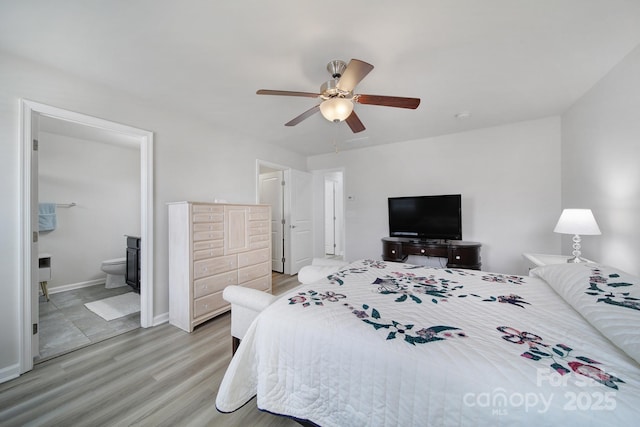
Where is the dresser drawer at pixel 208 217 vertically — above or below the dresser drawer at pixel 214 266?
above

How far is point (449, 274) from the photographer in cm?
195

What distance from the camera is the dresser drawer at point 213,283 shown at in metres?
2.53

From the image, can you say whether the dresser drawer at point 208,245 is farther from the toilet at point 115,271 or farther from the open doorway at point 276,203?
the toilet at point 115,271

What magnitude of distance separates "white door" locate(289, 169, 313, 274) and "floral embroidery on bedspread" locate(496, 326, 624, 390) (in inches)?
149

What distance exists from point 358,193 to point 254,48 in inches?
124

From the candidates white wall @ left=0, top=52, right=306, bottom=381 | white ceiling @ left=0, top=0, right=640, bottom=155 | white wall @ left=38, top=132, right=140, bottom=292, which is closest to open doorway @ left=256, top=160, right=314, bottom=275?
white wall @ left=0, top=52, right=306, bottom=381

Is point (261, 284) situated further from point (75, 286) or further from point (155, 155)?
point (75, 286)

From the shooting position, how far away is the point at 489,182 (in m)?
3.46

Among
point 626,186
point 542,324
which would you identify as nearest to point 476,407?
point 542,324

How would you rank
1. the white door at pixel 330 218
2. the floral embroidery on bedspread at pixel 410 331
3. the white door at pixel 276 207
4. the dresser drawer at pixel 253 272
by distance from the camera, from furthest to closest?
the white door at pixel 330 218, the white door at pixel 276 207, the dresser drawer at pixel 253 272, the floral embroidery on bedspread at pixel 410 331

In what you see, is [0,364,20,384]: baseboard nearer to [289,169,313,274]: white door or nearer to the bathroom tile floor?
the bathroom tile floor

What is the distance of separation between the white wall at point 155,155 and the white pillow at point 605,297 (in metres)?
3.48

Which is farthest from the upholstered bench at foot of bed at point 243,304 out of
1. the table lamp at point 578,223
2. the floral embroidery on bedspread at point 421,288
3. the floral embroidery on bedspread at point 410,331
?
the table lamp at point 578,223

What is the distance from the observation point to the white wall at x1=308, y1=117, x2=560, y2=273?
315 cm
